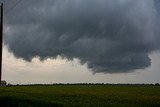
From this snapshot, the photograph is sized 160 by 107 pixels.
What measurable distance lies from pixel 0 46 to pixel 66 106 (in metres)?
16.9

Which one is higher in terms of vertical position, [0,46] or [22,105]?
[0,46]

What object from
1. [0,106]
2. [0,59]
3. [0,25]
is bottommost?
[0,106]

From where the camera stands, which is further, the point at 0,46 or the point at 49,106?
the point at 0,46

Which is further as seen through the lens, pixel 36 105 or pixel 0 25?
pixel 0 25

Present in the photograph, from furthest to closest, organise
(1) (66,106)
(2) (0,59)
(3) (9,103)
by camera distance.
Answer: (2) (0,59) → (3) (9,103) → (1) (66,106)

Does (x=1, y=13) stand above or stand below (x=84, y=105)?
above

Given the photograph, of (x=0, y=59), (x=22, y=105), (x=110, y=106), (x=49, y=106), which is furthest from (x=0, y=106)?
(x=0, y=59)

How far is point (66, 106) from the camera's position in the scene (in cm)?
2728

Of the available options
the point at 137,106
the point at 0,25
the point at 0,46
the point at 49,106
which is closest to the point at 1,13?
the point at 0,25

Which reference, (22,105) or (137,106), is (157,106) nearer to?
(137,106)

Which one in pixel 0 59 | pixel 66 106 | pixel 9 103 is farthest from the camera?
pixel 0 59

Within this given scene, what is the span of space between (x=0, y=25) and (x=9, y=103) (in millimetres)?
16022

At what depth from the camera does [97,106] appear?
2731 cm

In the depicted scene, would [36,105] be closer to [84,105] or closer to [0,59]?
[84,105]
